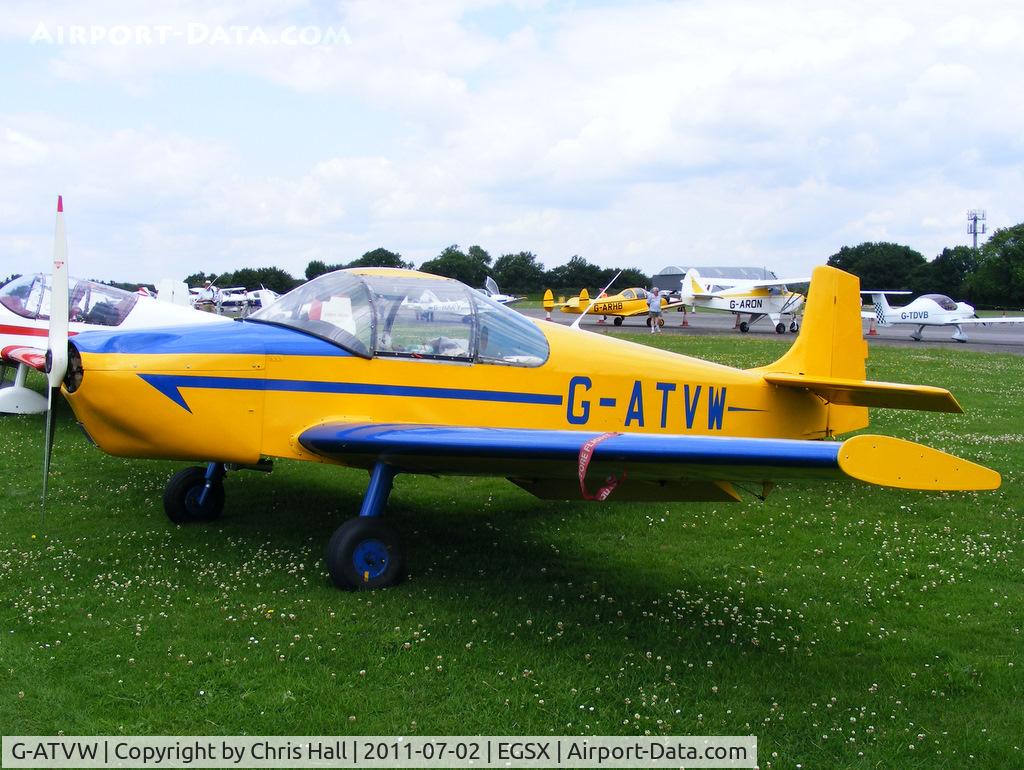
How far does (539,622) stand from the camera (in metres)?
4.81

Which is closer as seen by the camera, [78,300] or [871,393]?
[871,393]

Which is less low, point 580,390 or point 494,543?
point 580,390

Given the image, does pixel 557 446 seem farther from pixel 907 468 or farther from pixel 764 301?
pixel 764 301

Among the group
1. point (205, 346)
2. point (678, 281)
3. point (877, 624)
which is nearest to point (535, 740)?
point (877, 624)

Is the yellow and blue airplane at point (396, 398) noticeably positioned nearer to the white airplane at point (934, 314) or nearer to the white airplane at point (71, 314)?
the white airplane at point (71, 314)

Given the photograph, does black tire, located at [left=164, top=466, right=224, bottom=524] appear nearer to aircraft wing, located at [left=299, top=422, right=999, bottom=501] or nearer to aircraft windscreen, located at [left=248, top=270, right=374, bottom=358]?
aircraft windscreen, located at [left=248, top=270, right=374, bottom=358]

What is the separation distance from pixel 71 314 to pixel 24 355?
933 millimetres

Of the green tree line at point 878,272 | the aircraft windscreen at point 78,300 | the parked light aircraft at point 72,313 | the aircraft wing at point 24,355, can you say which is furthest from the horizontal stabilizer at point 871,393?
the green tree line at point 878,272

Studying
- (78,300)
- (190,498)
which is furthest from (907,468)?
(78,300)

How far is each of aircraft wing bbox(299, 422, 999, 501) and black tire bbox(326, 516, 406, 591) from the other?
0.45 metres

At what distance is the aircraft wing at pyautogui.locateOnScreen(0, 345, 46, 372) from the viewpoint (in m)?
10.7

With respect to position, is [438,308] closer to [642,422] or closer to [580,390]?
[580,390]

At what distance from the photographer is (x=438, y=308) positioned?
233 inches

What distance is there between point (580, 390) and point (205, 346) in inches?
103
